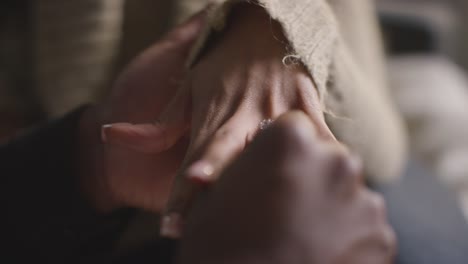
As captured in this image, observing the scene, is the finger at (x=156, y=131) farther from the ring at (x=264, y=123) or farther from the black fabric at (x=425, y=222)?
the black fabric at (x=425, y=222)

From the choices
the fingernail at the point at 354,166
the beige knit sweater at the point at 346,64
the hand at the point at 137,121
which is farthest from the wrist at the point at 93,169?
the fingernail at the point at 354,166

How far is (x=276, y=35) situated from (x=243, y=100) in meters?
0.06

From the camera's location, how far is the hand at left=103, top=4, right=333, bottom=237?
296 millimetres

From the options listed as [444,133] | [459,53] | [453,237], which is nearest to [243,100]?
[453,237]

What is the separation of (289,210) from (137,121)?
19cm

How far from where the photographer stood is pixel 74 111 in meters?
0.46

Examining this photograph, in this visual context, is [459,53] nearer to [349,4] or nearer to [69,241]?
[349,4]

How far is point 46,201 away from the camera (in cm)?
44

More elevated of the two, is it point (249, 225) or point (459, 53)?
point (249, 225)

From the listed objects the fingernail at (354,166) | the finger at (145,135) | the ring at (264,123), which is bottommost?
Result: the finger at (145,135)

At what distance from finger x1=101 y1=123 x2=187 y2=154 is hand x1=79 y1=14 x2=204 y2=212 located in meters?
0.05

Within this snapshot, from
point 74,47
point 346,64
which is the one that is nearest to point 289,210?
point 346,64

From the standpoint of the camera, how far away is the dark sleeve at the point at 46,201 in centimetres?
44

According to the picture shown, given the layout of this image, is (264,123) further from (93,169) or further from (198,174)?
(93,169)
